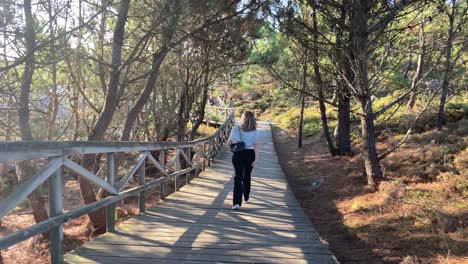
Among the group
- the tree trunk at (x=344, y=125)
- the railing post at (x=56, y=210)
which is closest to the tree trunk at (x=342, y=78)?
the tree trunk at (x=344, y=125)

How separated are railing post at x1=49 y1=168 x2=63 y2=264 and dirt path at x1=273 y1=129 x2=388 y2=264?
364cm

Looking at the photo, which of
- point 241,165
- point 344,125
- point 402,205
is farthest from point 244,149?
point 344,125

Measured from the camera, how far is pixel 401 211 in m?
7.32

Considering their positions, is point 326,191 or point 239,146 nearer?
point 239,146

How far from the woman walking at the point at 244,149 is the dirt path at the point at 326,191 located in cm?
164

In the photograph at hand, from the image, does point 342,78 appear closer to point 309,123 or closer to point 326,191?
point 326,191

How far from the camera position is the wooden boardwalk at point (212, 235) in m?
4.79

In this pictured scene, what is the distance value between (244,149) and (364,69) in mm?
3109

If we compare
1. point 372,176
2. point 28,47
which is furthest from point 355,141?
point 28,47

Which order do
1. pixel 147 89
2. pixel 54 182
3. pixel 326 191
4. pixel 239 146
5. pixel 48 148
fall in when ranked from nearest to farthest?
1. pixel 48 148
2. pixel 54 182
3. pixel 239 146
4. pixel 147 89
5. pixel 326 191

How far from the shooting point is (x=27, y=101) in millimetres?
9008

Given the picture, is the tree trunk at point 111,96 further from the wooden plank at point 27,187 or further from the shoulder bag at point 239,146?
the wooden plank at point 27,187

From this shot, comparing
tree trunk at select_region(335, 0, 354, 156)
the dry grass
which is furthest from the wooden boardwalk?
tree trunk at select_region(335, 0, 354, 156)

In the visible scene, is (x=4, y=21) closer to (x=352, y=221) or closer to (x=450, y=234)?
(x=352, y=221)
